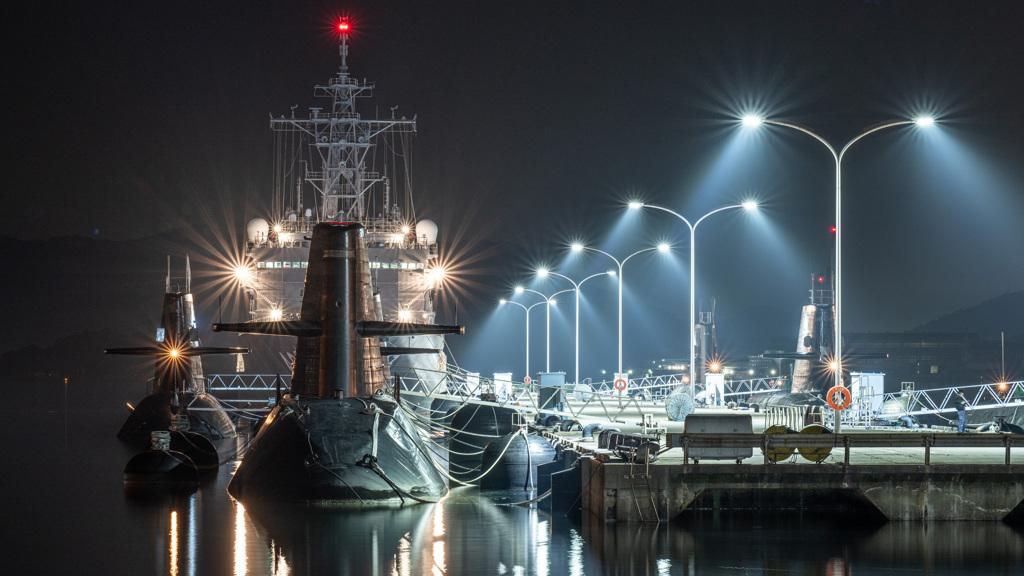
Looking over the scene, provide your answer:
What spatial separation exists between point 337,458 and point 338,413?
1.95 meters

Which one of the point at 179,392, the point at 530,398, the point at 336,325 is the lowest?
the point at 179,392

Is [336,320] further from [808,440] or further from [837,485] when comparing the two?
[837,485]

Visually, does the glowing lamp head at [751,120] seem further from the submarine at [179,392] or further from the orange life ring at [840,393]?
the submarine at [179,392]

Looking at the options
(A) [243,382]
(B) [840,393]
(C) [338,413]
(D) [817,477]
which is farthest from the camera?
(A) [243,382]

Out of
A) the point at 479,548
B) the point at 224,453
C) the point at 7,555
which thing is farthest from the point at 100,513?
the point at 224,453

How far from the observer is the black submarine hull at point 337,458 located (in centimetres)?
3434

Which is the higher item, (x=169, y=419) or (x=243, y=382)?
(x=243, y=382)

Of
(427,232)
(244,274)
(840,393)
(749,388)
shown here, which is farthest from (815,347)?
(840,393)

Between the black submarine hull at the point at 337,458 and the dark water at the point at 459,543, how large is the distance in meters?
0.70

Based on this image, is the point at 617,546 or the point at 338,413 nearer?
the point at 617,546

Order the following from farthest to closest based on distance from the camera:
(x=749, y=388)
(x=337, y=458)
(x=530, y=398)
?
(x=749, y=388) → (x=530, y=398) → (x=337, y=458)

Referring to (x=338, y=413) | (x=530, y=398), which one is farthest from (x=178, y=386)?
(x=338, y=413)

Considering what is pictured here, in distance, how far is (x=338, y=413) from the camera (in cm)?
3619

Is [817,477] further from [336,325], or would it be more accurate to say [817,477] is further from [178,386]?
[178,386]
